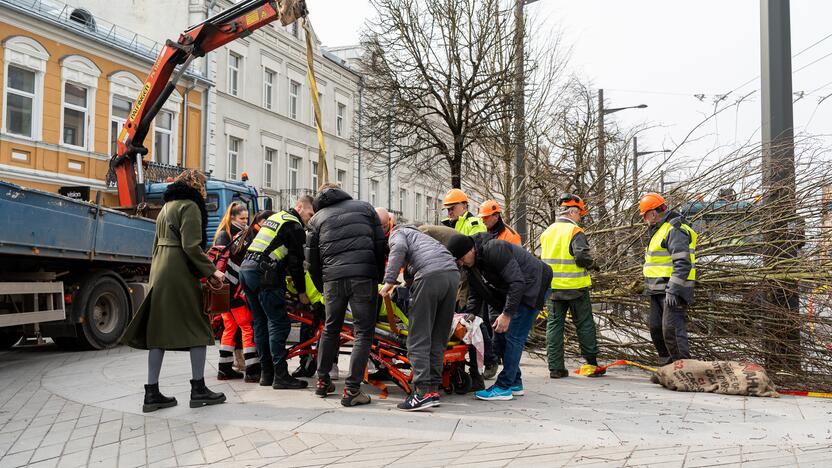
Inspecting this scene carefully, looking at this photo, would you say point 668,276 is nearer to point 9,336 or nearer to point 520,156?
point 520,156

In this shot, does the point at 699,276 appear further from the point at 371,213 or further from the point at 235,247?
the point at 235,247

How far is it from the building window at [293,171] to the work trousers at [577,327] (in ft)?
80.1

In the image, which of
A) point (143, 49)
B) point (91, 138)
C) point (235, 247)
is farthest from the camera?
point (143, 49)

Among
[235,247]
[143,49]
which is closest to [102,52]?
[143,49]

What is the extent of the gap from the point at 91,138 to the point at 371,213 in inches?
654

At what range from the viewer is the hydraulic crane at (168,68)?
12.5m

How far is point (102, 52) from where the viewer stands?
2005 centimetres

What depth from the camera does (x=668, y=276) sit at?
22.8ft

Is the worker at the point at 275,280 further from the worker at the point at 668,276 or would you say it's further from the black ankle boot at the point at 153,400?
the worker at the point at 668,276

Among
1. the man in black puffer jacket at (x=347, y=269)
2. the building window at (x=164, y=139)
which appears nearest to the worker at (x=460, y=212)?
the man in black puffer jacket at (x=347, y=269)

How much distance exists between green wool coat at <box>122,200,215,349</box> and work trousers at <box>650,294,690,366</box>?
4.34 meters

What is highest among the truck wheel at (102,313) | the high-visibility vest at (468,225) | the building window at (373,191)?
the building window at (373,191)

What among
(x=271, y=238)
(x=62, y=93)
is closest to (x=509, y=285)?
(x=271, y=238)

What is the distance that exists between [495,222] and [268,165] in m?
23.6
